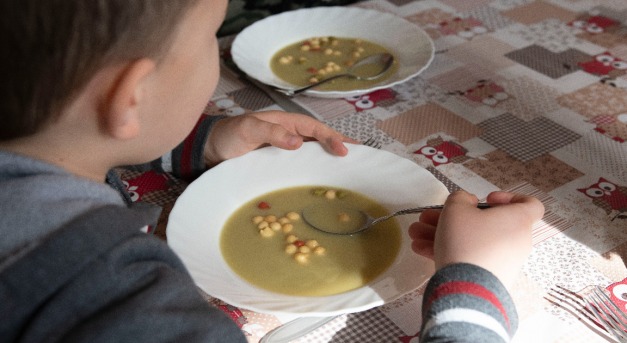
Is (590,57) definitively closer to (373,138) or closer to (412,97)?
(412,97)

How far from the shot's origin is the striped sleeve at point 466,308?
2.25 ft

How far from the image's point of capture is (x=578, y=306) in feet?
2.64

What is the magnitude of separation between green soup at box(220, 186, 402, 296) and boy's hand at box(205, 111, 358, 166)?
91 mm

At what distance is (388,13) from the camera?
57.2 inches

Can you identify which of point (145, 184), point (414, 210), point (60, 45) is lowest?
point (145, 184)

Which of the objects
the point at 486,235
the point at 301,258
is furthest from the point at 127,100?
the point at 486,235

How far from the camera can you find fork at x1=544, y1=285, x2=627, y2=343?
78cm

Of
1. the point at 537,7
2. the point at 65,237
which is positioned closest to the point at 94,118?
the point at 65,237

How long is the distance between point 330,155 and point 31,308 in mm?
534

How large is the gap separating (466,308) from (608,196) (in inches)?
15.9

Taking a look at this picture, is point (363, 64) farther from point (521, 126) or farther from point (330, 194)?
point (330, 194)

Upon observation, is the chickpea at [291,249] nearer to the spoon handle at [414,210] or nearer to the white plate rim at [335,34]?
the spoon handle at [414,210]

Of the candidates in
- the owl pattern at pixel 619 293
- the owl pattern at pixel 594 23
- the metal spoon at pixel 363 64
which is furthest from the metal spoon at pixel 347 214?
the owl pattern at pixel 594 23

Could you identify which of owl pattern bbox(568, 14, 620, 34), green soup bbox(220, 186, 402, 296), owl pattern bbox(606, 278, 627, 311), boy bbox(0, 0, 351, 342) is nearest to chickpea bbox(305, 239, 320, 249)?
green soup bbox(220, 186, 402, 296)
